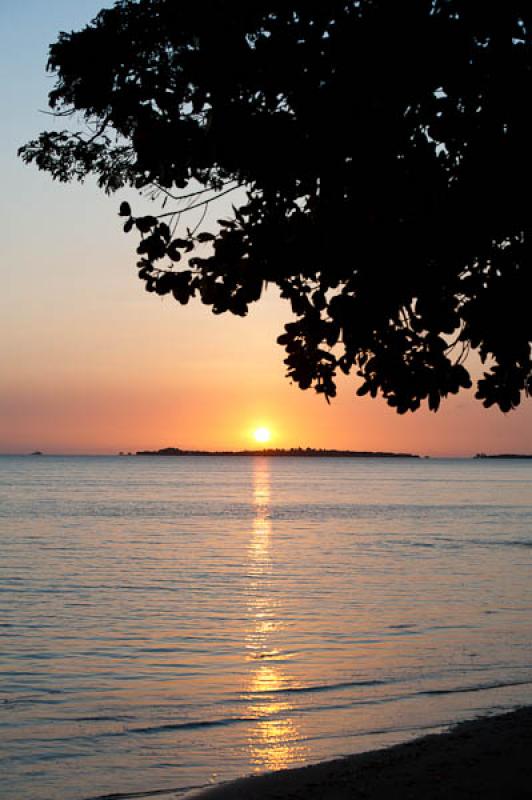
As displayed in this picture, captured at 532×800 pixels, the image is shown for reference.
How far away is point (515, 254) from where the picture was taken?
23.9ft

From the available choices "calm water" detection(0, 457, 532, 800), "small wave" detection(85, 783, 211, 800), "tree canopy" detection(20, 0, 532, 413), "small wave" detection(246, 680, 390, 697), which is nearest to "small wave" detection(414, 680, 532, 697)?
"calm water" detection(0, 457, 532, 800)

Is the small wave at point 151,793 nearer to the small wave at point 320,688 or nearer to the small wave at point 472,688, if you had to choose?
the small wave at point 320,688

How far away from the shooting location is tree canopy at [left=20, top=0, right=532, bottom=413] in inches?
275

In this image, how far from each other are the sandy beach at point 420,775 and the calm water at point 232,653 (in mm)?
1144

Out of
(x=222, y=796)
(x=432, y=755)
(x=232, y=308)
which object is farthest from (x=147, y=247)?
(x=432, y=755)

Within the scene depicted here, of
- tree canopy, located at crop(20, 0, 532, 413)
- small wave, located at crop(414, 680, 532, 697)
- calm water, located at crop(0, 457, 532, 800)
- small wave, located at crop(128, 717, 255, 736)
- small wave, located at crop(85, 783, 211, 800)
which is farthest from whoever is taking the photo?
small wave, located at crop(414, 680, 532, 697)

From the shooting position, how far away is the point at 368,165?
7.19m

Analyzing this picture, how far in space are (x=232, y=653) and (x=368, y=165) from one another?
12.7 m

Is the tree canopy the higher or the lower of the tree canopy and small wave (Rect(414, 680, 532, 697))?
the higher

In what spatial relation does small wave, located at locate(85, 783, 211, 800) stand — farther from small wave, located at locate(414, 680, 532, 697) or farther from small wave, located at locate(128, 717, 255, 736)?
small wave, located at locate(414, 680, 532, 697)

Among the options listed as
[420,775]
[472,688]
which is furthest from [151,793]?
[472,688]

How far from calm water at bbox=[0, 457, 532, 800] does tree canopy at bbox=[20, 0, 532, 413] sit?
5.72m

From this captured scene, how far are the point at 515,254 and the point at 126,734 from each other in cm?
830

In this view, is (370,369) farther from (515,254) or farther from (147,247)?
(147,247)
